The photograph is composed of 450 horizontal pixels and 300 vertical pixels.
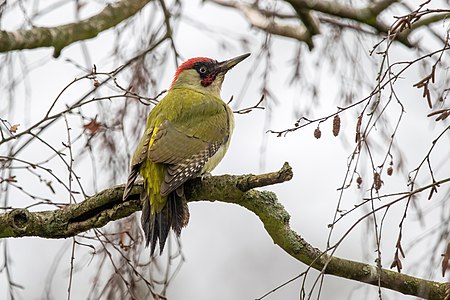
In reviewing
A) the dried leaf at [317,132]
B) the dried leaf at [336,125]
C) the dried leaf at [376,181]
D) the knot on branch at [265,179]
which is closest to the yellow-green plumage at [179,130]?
the knot on branch at [265,179]

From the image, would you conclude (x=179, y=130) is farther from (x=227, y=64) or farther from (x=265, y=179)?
(x=265, y=179)

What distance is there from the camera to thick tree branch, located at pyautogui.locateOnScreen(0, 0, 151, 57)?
471 cm

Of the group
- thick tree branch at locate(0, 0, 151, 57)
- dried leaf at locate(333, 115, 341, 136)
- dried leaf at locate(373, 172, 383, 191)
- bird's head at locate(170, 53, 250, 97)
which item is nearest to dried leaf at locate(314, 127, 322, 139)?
dried leaf at locate(333, 115, 341, 136)

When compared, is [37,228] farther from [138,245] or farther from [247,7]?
[247,7]

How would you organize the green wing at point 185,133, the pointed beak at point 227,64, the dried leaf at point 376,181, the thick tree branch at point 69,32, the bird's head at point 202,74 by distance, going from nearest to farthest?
the dried leaf at point 376,181 < the green wing at point 185,133 < the thick tree branch at point 69,32 < the pointed beak at point 227,64 < the bird's head at point 202,74

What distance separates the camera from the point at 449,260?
2.78 metres

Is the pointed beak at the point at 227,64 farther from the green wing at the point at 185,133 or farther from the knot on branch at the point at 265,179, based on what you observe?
the knot on branch at the point at 265,179

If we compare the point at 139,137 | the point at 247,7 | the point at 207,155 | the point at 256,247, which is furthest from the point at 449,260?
the point at 256,247

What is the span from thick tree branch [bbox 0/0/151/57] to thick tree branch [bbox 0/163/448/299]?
3.47 feet

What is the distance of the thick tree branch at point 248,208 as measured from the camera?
361 centimetres

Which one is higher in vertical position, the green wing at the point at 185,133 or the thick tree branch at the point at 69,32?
the thick tree branch at the point at 69,32

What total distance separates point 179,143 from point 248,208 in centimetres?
107

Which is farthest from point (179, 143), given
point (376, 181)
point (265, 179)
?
point (376, 181)

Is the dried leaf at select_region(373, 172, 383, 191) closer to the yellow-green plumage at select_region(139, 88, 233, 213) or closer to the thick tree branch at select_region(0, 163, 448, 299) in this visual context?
the thick tree branch at select_region(0, 163, 448, 299)
